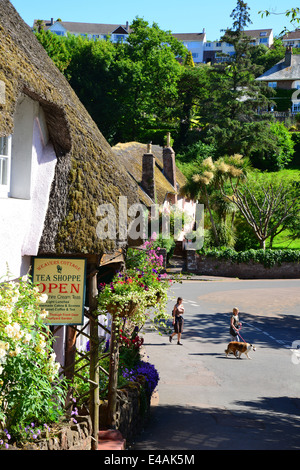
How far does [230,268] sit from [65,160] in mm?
30744

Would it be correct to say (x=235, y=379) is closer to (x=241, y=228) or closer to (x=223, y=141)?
(x=241, y=228)

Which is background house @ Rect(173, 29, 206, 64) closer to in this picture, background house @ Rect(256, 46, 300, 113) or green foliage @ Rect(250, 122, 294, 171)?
background house @ Rect(256, 46, 300, 113)

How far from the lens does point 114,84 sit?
184ft

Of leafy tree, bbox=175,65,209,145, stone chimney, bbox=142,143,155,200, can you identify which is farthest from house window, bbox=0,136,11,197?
leafy tree, bbox=175,65,209,145

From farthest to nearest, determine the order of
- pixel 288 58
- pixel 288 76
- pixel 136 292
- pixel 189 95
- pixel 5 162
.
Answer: pixel 288 58, pixel 288 76, pixel 189 95, pixel 136 292, pixel 5 162

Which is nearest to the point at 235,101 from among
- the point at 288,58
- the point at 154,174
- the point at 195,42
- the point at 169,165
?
the point at 169,165

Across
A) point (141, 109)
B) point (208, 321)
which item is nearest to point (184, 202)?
point (141, 109)

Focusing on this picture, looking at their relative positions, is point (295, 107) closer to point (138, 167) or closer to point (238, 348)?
point (138, 167)

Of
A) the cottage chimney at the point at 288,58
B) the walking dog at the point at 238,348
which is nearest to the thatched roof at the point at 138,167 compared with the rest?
the walking dog at the point at 238,348

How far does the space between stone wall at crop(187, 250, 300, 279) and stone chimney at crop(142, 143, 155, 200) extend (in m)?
4.83

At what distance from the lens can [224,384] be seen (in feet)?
47.0

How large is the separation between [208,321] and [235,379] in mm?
7929

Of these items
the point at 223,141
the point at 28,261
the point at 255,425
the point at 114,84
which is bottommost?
the point at 255,425

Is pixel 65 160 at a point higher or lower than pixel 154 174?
lower
